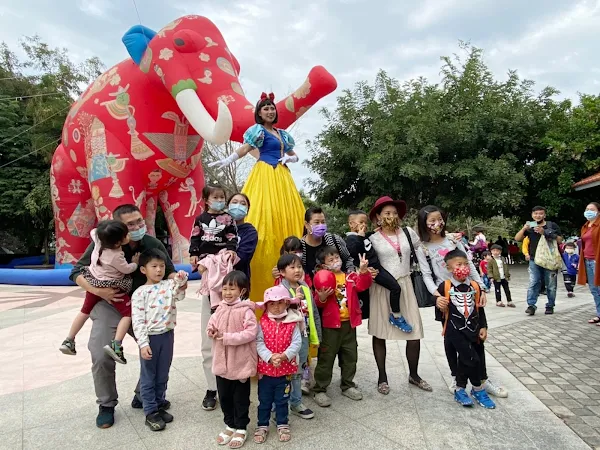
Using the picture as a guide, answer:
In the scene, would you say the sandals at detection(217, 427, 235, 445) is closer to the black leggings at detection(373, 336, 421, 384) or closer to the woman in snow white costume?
the woman in snow white costume

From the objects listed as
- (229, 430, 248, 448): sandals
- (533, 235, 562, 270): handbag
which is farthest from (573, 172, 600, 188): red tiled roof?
(229, 430, 248, 448): sandals

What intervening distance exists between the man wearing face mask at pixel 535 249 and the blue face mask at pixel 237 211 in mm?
4626

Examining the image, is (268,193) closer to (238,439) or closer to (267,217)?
(267,217)

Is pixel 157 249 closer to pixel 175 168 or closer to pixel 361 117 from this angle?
pixel 175 168

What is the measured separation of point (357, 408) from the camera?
2951mm

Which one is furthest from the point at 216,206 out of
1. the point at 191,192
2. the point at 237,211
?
the point at 191,192

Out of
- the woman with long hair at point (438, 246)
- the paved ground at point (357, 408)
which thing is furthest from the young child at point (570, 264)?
the woman with long hair at point (438, 246)

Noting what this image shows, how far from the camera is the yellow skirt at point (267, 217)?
10.7ft

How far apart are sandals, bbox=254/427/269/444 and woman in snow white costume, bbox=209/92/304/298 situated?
1.02 meters

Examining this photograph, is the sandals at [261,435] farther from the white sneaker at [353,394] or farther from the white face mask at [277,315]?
the white sneaker at [353,394]

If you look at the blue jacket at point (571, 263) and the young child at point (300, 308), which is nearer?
the young child at point (300, 308)

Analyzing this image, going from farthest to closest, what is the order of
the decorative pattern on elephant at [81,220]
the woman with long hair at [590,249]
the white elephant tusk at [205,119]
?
the decorative pattern on elephant at [81,220], the woman with long hair at [590,249], the white elephant tusk at [205,119]

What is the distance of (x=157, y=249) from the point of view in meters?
2.87

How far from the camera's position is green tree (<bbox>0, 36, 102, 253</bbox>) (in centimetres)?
1430
